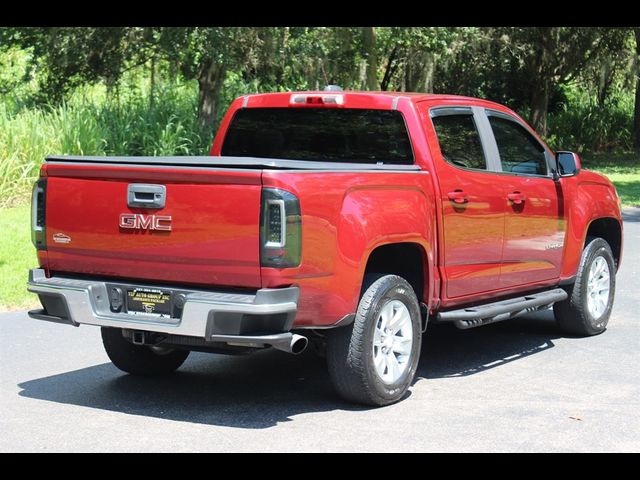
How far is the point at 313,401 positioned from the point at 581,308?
3.02 metres

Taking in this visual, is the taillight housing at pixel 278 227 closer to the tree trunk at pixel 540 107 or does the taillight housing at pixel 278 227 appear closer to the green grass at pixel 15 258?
the green grass at pixel 15 258

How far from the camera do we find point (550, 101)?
35.4 meters

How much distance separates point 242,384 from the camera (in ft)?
23.3

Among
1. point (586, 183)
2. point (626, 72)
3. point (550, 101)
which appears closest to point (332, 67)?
point (626, 72)

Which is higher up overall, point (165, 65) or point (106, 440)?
point (165, 65)

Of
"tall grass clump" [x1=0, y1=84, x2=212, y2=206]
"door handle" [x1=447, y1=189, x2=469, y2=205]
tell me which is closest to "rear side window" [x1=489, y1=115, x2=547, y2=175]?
"door handle" [x1=447, y1=189, x2=469, y2=205]

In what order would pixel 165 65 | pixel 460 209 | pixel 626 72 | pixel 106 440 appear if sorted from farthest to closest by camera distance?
1. pixel 626 72
2. pixel 165 65
3. pixel 460 209
4. pixel 106 440

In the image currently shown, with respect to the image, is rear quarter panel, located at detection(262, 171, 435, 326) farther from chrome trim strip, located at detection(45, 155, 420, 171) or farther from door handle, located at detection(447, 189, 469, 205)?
door handle, located at detection(447, 189, 469, 205)

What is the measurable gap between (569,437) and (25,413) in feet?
10.1

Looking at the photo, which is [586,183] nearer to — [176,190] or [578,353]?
[578,353]

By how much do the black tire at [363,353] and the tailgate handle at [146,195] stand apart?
1.26 metres

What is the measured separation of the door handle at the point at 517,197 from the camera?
25.3 ft

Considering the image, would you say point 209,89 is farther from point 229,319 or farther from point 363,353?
point 229,319

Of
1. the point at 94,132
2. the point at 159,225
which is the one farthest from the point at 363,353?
the point at 94,132
